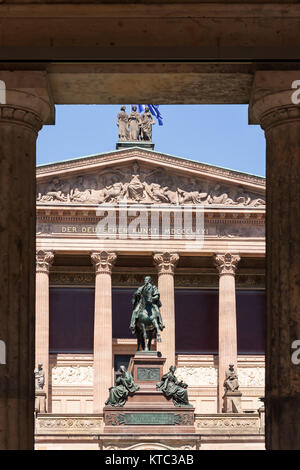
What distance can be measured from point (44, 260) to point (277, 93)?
45.6 metres

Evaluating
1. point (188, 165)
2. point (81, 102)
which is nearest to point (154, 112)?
point (188, 165)

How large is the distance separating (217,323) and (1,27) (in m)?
47.5

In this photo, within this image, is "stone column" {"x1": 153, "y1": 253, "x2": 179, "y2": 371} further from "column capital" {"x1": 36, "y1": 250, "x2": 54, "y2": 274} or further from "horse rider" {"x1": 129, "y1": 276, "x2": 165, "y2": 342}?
"horse rider" {"x1": 129, "y1": 276, "x2": 165, "y2": 342}

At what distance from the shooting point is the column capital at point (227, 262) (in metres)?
59.1

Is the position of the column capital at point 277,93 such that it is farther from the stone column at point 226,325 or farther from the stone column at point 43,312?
the stone column at point 226,325

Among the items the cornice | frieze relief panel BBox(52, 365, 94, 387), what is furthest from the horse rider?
the cornice

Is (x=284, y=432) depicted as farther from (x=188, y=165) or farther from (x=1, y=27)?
(x=188, y=165)

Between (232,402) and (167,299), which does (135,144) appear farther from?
(232,402)

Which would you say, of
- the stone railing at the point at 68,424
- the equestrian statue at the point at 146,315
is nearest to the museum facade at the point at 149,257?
the stone railing at the point at 68,424

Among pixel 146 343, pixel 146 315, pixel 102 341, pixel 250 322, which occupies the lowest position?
pixel 146 343

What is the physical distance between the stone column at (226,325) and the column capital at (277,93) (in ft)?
143

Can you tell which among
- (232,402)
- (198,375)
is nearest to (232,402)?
(232,402)

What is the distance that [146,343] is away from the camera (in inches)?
1722

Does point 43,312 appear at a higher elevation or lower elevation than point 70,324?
higher
